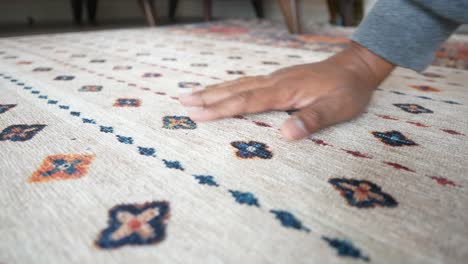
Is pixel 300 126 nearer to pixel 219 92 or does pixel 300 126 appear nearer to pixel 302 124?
pixel 302 124

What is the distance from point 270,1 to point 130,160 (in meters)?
4.54

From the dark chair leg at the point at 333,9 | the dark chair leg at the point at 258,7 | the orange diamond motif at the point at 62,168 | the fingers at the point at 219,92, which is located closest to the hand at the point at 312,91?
the fingers at the point at 219,92

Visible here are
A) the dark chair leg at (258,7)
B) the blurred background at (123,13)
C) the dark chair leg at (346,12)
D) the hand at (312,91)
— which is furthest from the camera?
the dark chair leg at (258,7)

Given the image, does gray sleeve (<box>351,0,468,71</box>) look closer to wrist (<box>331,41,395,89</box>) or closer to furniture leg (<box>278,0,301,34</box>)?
wrist (<box>331,41,395,89</box>)

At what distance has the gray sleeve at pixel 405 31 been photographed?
44cm

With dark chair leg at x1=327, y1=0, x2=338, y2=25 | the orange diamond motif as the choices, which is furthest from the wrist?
dark chair leg at x1=327, y1=0, x2=338, y2=25

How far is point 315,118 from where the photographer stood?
48 centimetres

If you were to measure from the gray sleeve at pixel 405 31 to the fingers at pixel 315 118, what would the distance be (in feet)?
0.35

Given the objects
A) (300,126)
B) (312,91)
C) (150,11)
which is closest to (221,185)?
(300,126)

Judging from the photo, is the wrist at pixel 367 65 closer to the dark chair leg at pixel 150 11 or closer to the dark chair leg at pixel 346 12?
the dark chair leg at pixel 150 11

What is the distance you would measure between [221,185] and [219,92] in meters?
0.24

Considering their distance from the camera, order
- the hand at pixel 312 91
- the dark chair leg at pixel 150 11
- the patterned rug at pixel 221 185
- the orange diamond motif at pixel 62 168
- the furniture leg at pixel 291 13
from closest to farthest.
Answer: the patterned rug at pixel 221 185, the orange diamond motif at pixel 62 168, the hand at pixel 312 91, the furniture leg at pixel 291 13, the dark chair leg at pixel 150 11

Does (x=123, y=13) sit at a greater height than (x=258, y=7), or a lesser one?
lesser

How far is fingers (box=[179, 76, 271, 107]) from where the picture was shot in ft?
1.89
